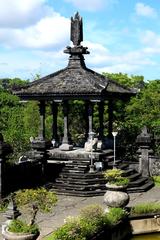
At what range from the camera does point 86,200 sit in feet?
75.9

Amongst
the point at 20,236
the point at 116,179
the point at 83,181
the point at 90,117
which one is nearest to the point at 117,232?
the point at 116,179

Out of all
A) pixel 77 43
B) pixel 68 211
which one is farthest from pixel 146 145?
pixel 68 211

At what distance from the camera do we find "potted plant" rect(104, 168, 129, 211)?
18859 mm

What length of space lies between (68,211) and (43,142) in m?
7.73

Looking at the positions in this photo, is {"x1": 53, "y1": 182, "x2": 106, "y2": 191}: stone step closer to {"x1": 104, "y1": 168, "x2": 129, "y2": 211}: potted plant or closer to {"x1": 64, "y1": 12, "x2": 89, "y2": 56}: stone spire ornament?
{"x1": 104, "y1": 168, "x2": 129, "y2": 211}: potted plant

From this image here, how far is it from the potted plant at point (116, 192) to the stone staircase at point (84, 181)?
4.71m

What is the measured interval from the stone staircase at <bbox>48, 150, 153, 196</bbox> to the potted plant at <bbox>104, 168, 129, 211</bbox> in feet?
15.4

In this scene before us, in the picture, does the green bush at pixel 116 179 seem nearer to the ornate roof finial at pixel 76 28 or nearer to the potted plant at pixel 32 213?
the potted plant at pixel 32 213

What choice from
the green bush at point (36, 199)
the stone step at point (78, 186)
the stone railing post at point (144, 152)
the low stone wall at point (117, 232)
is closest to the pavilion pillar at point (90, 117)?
the stone railing post at point (144, 152)

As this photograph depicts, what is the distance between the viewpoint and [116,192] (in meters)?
19.2

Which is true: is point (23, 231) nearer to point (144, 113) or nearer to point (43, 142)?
point (43, 142)

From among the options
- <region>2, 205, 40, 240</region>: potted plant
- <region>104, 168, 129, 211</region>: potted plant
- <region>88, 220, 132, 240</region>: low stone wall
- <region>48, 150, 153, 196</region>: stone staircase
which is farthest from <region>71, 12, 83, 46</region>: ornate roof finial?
<region>2, 205, 40, 240</region>: potted plant

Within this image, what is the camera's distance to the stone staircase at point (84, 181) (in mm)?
24547

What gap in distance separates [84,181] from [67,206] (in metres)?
3.50
